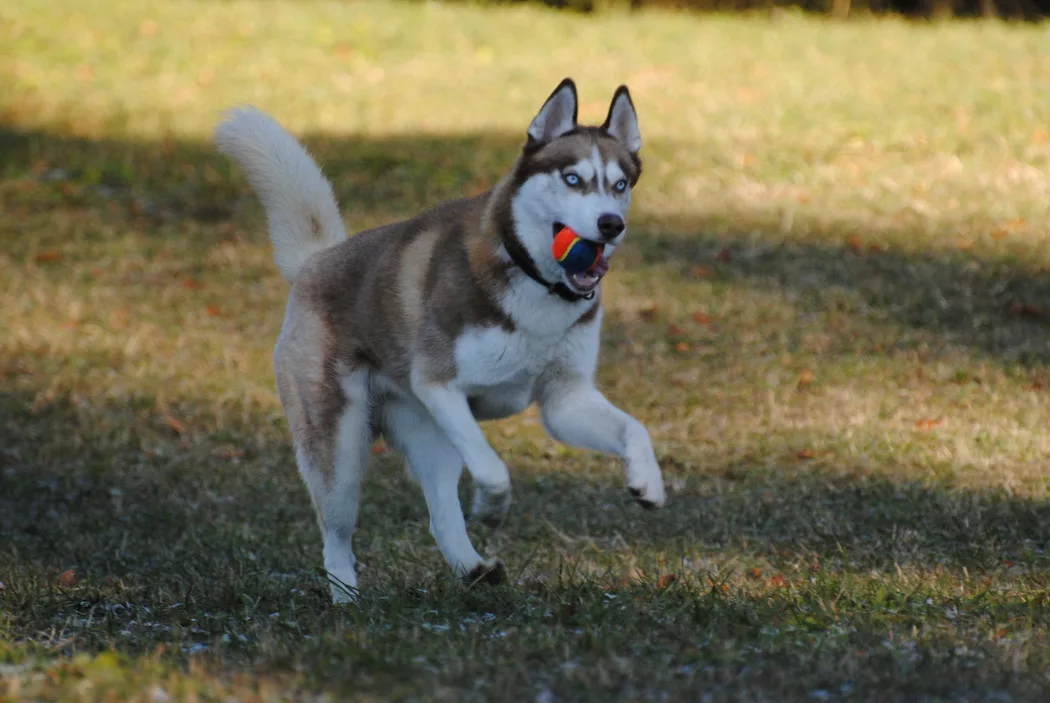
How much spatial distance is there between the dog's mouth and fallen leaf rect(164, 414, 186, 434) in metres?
3.98

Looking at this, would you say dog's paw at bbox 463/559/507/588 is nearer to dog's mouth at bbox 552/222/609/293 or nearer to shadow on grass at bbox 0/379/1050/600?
shadow on grass at bbox 0/379/1050/600

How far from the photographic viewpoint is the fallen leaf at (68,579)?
17.5ft

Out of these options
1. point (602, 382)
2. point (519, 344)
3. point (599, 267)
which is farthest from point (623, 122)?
point (602, 382)

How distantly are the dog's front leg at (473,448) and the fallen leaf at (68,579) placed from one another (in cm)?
153

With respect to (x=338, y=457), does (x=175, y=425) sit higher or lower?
lower

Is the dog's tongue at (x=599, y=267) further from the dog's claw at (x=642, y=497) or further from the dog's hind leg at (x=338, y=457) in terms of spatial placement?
the dog's hind leg at (x=338, y=457)

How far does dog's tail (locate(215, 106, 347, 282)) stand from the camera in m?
6.04

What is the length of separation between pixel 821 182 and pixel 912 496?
6.14m

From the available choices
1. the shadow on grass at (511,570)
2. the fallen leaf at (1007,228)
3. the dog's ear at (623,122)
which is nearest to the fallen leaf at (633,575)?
the shadow on grass at (511,570)

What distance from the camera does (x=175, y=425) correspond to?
8.29 metres

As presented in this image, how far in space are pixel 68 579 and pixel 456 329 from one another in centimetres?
186

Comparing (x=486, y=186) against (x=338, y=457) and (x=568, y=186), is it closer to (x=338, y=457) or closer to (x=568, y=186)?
(x=338, y=457)

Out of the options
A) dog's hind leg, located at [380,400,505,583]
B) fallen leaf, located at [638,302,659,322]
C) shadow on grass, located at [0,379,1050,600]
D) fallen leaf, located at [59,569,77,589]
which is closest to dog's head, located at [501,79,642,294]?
dog's hind leg, located at [380,400,505,583]

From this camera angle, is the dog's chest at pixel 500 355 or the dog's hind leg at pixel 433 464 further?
the dog's hind leg at pixel 433 464
